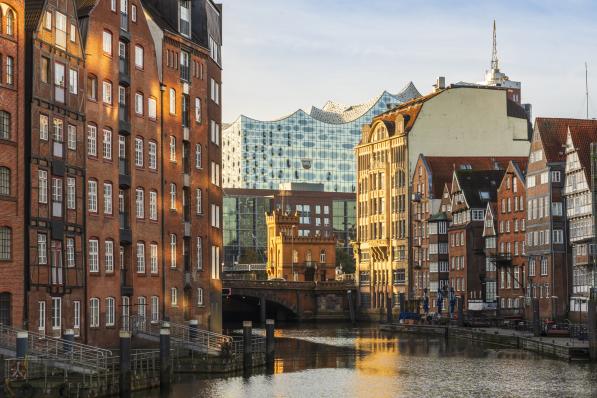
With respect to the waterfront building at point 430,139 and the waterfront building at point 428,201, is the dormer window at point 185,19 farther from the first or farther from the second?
the waterfront building at point 430,139

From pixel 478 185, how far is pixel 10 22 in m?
93.1

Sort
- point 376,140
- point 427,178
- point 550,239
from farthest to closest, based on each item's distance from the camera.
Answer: point 376,140 < point 427,178 < point 550,239

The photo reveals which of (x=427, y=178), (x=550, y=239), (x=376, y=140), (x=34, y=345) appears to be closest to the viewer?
(x=34, y=345)

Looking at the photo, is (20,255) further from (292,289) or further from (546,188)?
(292,289)

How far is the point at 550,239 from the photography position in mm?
123375

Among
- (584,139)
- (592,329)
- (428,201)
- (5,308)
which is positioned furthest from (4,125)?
(428,201)

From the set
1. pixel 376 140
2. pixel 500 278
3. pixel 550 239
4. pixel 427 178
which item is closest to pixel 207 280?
pixel 550 239

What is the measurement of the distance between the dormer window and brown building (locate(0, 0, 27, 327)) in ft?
86.2

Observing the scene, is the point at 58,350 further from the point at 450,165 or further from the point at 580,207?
the point at 450,165

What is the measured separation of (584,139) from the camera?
388ft

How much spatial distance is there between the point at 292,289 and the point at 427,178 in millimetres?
24779

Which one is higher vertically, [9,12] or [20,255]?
[9,12]

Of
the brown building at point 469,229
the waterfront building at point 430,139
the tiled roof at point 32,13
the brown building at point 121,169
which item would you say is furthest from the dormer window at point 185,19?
the waterfront building at point 430,139

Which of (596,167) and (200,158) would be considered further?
(596,167)
